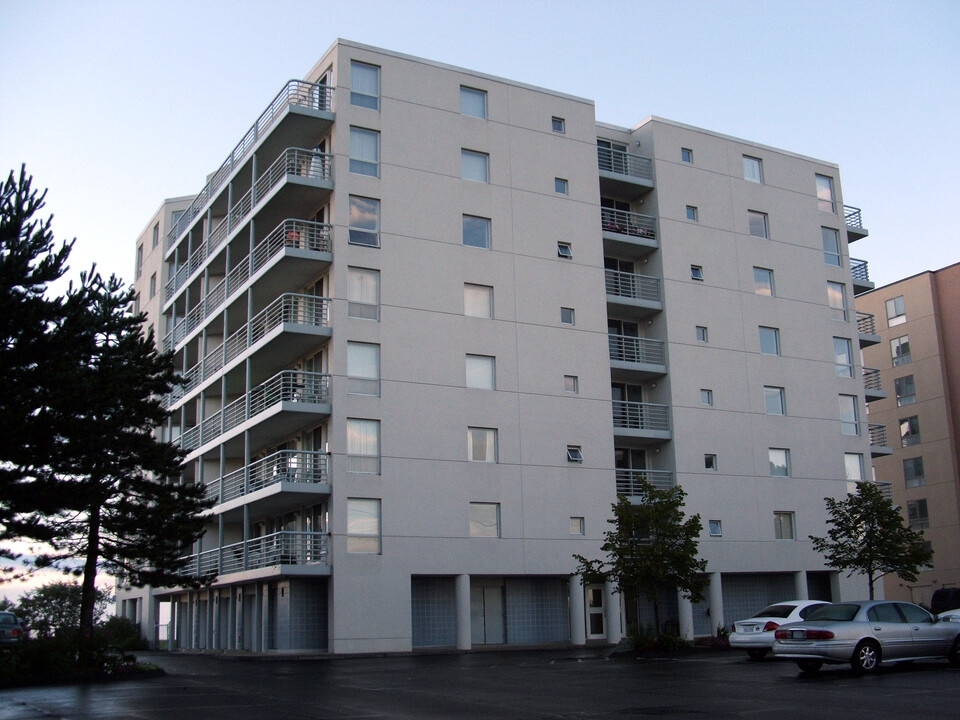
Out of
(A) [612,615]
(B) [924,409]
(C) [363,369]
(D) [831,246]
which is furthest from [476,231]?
(B) [924,409]

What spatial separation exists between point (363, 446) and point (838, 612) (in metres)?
18.0

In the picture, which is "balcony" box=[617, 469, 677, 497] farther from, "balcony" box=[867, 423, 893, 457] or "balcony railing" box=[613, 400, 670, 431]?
"balcony" box=[867, 423, 893, 457]

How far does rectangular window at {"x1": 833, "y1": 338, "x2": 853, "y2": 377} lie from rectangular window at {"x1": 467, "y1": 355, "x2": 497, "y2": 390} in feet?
56.2

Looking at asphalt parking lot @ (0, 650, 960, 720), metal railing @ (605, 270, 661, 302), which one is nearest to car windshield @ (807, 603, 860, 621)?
asphalt parking lot @ (0, 650, 960, 720)

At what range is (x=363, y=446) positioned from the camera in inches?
1339

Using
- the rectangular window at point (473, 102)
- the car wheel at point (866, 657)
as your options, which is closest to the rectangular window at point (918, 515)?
the rectangular window at point (473, 102)

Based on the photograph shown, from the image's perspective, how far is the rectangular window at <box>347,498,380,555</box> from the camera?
3306 centimetres

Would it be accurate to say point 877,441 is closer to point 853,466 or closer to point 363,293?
point 853,466

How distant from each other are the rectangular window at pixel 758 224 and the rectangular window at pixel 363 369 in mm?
18994

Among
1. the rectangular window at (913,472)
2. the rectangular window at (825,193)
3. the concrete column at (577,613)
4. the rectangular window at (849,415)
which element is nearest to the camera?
the concrete column at (577,613)

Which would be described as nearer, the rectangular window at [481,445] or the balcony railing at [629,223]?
the rectangular window at [481,445]

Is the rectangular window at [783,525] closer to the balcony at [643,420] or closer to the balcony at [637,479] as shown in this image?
the balcony at [637,479]

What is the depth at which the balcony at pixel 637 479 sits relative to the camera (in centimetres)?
3934

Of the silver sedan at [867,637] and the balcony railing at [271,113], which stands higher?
the balcony railing at [271,113]
